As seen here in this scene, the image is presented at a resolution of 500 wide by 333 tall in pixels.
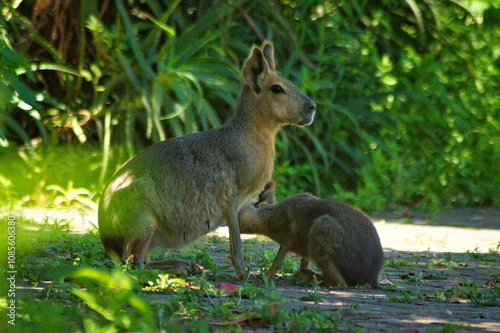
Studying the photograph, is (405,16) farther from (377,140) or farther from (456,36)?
(377,140)

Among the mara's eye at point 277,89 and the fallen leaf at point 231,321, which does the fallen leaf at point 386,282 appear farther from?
the fallen leaf at point 231,321

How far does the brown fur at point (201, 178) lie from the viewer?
4.34 m

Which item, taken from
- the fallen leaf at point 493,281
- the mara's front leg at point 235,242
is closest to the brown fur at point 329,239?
the mara's front leg at point 235,242

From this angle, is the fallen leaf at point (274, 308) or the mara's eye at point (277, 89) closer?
the fallen leaf at point (274, 308)

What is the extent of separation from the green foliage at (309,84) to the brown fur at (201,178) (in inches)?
69.3

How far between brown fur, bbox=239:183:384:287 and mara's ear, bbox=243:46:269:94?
2.84 ft

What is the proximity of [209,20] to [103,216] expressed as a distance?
12.5 ft

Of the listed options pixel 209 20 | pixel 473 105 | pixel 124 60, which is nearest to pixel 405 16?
pixel 473 105

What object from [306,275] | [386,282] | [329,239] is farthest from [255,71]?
[386,282]

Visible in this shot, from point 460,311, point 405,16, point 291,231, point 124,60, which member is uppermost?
point 405,16

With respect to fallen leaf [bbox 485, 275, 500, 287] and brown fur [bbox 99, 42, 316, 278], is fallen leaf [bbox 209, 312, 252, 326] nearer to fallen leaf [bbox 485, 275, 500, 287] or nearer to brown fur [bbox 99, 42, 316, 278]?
brown fur [bbox 99, 42, 316, 278]

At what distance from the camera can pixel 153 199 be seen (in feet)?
14.4

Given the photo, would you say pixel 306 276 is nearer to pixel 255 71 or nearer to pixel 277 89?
pixel 277 89

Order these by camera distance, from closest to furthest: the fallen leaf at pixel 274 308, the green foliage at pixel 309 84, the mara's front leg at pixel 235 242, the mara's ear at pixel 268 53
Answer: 1. the fallen leaf at pixel 274 308
2. the mara's front leg at pixel 235 242
3. the mara's ear at pixel 268 53
4. the green foliage at pixel 309 84
